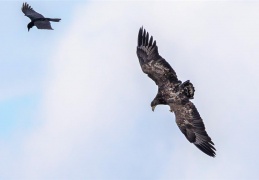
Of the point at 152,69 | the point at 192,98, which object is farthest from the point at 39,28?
the point at 192,98

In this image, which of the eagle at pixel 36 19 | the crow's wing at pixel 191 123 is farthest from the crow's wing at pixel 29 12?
the crow's wing at pixel 191 123

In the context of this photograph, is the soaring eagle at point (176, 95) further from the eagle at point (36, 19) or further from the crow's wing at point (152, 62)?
the eagle at point (36, 19)

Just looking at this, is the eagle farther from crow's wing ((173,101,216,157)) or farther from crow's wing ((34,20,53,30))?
crow's wing ((173,101,216,157))

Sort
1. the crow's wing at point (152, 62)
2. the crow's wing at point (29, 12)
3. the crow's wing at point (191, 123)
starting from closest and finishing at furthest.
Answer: the crow's wing at point (191, 123) → the crow's wing at point (152, 62) → the crow's wing at point (29, 12)

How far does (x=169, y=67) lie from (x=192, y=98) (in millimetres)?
2013

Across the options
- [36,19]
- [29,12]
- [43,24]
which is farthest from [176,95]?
[29,12]

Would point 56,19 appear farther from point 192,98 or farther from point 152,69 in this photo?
point 192,98

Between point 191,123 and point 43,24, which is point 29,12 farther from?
point 191,123

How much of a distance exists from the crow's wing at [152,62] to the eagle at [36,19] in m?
4.71

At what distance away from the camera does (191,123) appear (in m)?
34.6

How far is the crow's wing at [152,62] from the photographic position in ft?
117

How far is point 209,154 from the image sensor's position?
33469 mm

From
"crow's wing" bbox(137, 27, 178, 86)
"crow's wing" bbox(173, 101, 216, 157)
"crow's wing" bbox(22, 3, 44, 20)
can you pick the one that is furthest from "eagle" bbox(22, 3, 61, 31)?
"crow's wing" bbox(173, 101, 216, 157)

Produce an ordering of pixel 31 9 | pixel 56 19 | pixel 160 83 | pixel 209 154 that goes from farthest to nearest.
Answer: pixel 31 9, pixel 56 19, pixel 160 83, pixel 209 154
